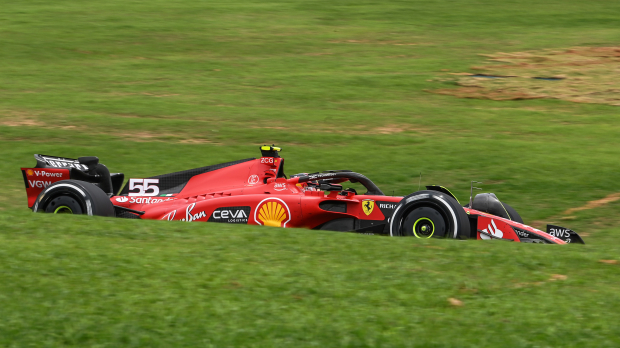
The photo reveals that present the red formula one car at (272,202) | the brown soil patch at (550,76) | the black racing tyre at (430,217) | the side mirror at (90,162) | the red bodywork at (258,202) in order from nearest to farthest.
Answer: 1. the black racing tyre at (430,217)
2. the red formula one car at (272,202)
3. the red bodywork at (258,202)
4. the side mirror at (90,162)
5. the brown soil patch at (550,76)

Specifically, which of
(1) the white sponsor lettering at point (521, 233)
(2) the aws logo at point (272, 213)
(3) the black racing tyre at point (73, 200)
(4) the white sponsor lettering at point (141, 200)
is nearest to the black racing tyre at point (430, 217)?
(1) the white sponsor lettering at point (521, 233)

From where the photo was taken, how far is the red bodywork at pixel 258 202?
8984mm

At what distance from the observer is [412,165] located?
17.2 metres

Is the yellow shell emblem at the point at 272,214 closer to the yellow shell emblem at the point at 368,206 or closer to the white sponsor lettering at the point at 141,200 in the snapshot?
the yellow shell emblem at the point at 368,206

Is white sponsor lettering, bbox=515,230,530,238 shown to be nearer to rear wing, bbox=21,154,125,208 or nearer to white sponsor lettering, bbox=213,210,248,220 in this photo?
white sponsor lettering, bbox=213,210,248,220

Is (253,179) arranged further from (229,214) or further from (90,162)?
(90,162)

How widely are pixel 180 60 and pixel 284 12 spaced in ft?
39.6

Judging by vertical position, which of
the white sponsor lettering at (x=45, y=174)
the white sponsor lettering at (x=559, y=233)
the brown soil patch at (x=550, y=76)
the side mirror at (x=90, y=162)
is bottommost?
the white sponsor lettering at (x=559, y=233)

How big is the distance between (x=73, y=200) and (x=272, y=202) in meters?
2.65

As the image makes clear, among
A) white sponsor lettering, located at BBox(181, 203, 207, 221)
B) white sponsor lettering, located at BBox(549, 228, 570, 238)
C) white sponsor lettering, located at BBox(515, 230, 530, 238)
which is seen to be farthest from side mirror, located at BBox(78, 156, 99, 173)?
white sponsor lettering, located at BBox(549, 228, 570, 238)

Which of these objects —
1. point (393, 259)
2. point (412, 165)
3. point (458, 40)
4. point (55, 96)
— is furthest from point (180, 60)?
point (393, 259)

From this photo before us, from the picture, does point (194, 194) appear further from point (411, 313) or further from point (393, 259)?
point (411, 313)

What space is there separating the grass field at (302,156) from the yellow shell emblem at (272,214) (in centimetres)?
125

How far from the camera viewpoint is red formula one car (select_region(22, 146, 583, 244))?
8.45 meters
